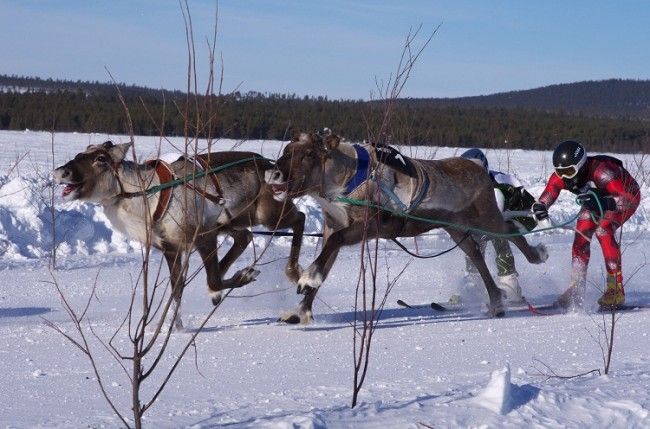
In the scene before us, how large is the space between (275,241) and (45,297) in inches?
174

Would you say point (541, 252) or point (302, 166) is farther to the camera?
point (541, 252)

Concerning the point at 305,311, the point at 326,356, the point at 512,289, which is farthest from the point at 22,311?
the point at 512,289

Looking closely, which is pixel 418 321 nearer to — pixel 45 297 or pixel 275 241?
pixel 45 297

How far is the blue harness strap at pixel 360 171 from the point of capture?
309 inches

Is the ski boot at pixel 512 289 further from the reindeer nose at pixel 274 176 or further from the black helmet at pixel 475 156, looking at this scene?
the reindeer nose at pixel 274 176

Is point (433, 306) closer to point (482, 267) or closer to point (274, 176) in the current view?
point (482, 267)

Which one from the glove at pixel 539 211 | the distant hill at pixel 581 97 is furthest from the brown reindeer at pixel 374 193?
the distant hill at pixel 581 97

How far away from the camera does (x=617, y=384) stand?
5.58 metres

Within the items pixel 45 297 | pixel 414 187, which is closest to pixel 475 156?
pixel 414 187

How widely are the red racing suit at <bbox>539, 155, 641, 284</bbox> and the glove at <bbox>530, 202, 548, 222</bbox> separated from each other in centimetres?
16

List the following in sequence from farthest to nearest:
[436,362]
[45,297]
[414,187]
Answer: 1. [45,297]
2. [414,187]
3. [436,362]

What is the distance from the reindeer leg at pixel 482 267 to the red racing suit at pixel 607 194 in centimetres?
74

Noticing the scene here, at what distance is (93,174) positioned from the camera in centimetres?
757

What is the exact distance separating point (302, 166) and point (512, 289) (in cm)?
279
